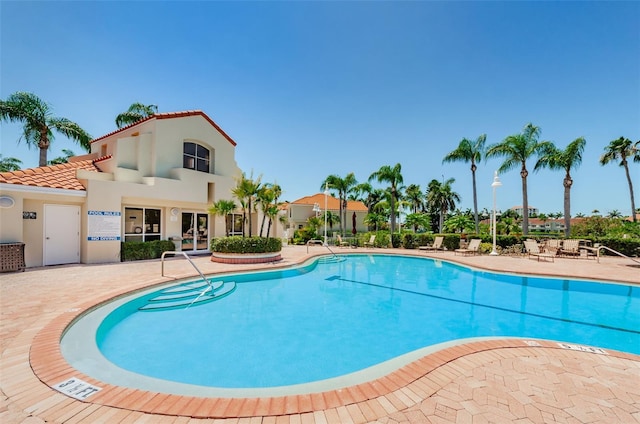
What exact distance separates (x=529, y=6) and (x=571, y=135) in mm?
16186

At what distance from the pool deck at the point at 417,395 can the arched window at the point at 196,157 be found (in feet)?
41.8

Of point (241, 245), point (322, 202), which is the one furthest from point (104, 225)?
point (322, 202)

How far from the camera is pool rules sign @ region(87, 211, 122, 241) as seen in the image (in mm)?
11609

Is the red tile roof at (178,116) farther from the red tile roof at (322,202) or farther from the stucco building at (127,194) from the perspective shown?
the red tile roof at (322,202)

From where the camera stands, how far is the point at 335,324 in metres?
6.37

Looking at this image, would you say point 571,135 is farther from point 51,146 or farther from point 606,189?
point 51,146

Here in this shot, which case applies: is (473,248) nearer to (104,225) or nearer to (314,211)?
(104,225)

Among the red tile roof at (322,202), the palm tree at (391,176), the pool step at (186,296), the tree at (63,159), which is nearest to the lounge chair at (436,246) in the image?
the palm tree at (391,176)

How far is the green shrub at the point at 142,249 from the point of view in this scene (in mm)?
12659

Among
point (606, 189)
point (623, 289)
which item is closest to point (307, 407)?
point (623, 289)

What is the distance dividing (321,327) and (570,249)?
57.7ft

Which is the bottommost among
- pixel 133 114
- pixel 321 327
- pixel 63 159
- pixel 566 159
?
pixel 321 327

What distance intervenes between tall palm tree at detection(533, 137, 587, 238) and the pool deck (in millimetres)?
24058

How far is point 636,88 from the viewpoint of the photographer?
1223 cm
